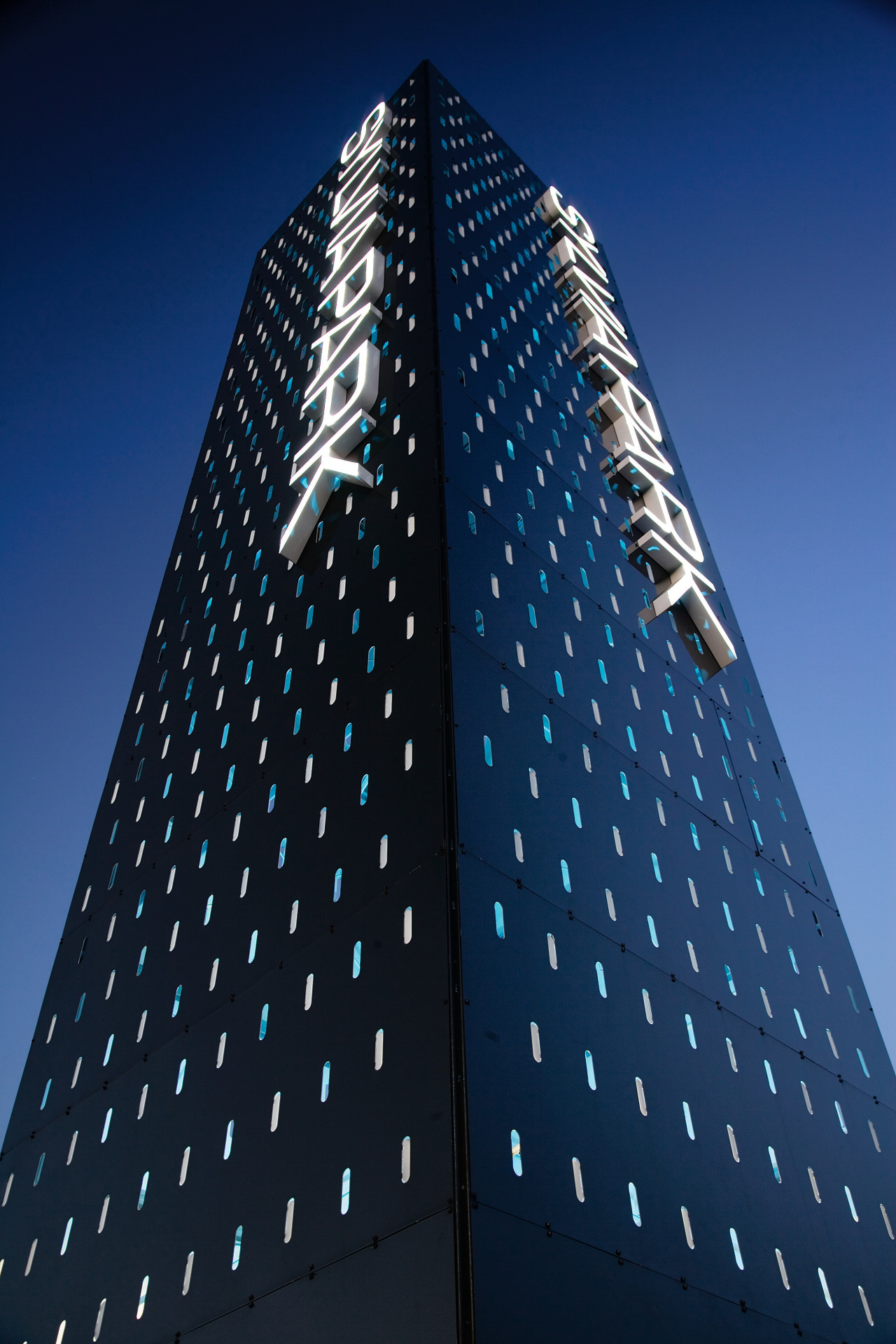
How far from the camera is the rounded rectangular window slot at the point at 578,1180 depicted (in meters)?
6.40

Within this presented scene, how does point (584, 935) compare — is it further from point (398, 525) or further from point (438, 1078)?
point (398, 525)

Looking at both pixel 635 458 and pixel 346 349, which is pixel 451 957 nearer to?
pixel 346 349

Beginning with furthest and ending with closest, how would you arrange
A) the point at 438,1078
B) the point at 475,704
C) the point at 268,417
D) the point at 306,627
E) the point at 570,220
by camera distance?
the point at 570,220
the point at 268,417
the point at 306,627
the point at 475,704
the point at 438,1078

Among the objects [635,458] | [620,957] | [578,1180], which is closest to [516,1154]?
[578,1180]

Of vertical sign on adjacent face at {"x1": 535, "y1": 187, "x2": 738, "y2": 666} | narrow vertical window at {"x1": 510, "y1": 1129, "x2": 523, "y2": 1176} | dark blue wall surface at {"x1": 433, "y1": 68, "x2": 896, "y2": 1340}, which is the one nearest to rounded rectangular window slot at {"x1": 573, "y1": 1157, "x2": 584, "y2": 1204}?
dark blue wall surface at {"x1": 433, "y1": 68, "x2": 896, "y2": 1340}

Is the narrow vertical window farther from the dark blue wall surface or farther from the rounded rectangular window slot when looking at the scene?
the rounded rectangular window slot

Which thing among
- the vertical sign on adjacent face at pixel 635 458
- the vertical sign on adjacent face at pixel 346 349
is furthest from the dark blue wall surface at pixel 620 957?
the vertical sign on adjacent face at pixel 346 349

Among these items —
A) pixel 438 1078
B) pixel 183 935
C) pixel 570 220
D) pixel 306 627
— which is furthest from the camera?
pixel 570 220

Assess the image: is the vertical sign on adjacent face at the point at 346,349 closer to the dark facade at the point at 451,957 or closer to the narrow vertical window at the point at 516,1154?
the dark facade at the point at 451,957

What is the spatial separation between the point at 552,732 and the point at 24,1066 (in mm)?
7645

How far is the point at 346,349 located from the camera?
1440 cm

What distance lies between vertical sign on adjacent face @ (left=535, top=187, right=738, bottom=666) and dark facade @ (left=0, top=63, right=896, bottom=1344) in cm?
13

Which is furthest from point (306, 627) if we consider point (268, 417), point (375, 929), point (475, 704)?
point (268, 417)

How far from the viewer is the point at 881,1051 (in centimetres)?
1154
